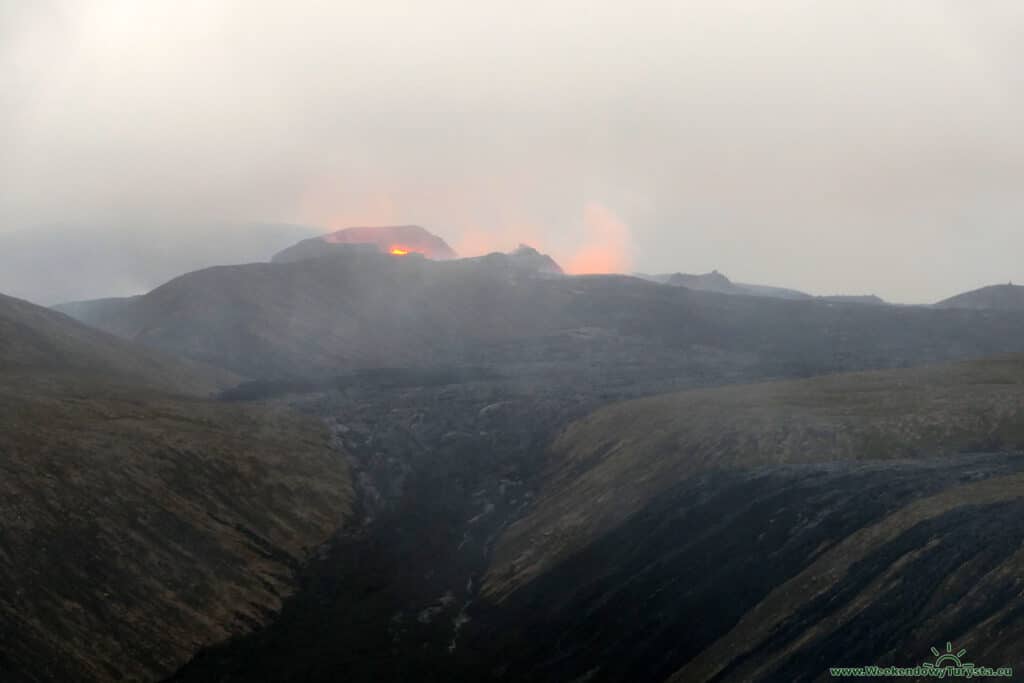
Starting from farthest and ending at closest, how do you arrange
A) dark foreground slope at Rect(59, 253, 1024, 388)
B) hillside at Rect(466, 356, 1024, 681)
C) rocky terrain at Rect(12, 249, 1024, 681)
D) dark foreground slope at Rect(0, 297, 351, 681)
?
dark foreground slope at Rect(59, 253, 1024, 388) < dark foreground slope at Rect(0, 297, 351, 681) < rocky terrain at Rect(12, 249, 1024, 681) < hillside at Rect(466, 356, 1024, 681)

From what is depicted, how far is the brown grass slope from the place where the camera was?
55.6m

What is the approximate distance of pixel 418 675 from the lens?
1732 inches

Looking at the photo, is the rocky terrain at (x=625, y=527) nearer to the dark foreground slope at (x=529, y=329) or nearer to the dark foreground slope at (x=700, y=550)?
the dark foreground slope at (x=700, y=550)

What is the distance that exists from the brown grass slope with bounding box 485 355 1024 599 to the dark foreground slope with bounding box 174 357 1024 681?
0.23 meters

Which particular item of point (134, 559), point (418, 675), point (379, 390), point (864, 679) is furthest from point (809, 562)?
point (379, 390)

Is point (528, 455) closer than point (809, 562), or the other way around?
point (809, 562)

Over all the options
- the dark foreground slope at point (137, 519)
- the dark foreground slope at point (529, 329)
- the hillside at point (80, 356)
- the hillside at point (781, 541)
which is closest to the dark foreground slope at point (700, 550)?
the hillside at point (781, 541)

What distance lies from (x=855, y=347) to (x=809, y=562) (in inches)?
4899

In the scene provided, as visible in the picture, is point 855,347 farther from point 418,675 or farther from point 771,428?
point 418,675

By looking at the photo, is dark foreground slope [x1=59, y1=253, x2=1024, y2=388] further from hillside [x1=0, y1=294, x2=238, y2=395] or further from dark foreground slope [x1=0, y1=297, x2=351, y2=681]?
dark foreground slope [x1=0, y1=297, x2=351, y2=681]

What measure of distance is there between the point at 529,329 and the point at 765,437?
418 feet

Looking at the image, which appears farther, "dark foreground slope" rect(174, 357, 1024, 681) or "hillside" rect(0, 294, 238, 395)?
"hillside" rect(0, 294, 238, 395)

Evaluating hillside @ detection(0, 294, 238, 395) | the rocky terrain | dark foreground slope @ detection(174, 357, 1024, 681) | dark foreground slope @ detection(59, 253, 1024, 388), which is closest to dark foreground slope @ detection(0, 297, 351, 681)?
the rocky terrain

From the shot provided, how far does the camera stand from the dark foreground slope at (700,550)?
3250 centimetres
